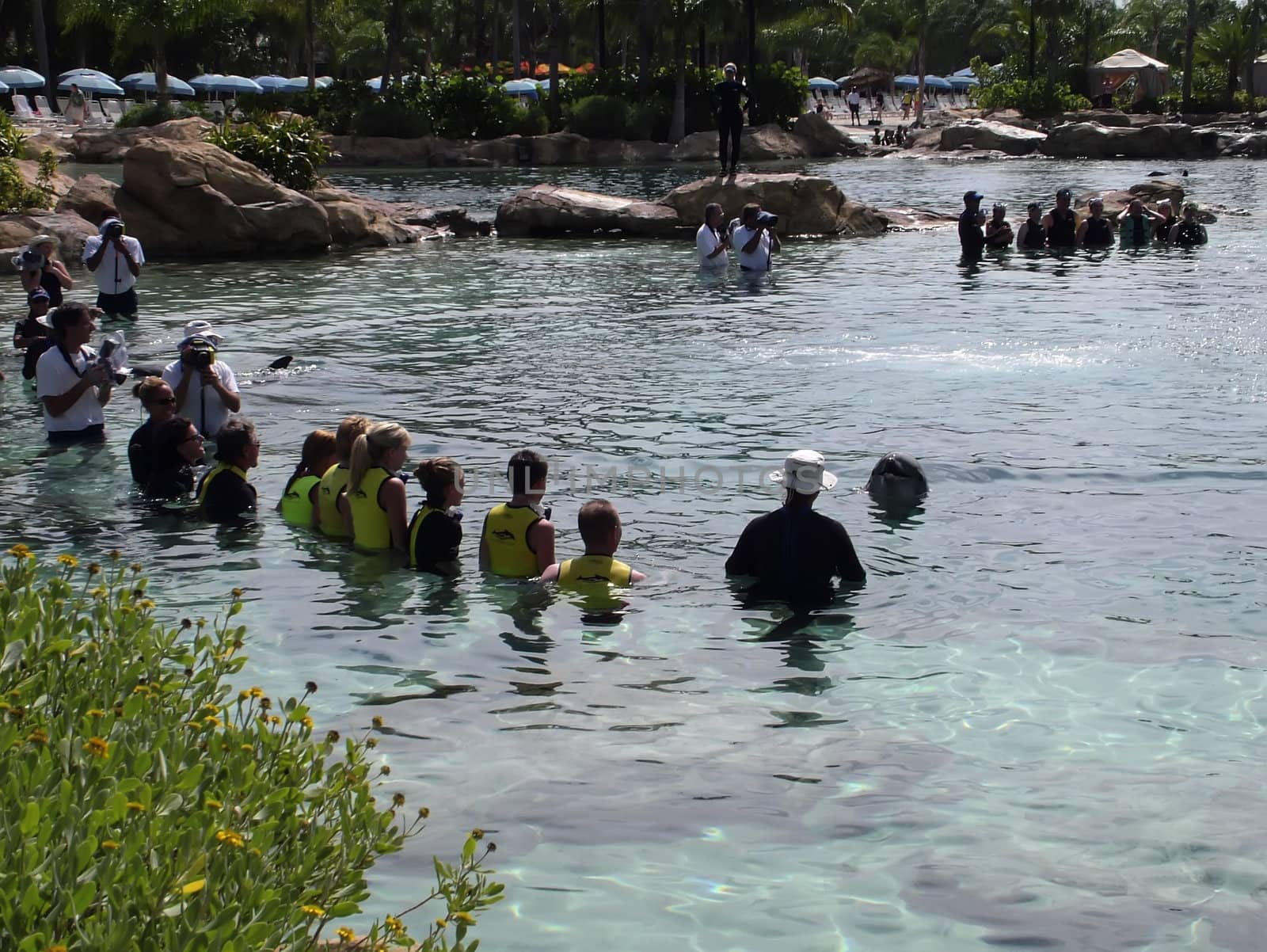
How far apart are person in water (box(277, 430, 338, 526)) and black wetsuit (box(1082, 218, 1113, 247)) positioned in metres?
20.6

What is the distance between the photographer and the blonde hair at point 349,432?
9.30m

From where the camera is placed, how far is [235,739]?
443cm

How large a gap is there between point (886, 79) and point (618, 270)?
268 ft

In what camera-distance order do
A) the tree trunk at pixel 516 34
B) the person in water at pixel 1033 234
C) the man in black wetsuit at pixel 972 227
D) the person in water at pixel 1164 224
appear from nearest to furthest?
the man in black wetsuit at pixel 972 227 → the person in water at pixel 1033 234 → the person in water at pixel 1164 224 → the tree trunk at pixel 516 34

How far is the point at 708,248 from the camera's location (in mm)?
23516

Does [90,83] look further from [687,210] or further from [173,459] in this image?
[173,459]

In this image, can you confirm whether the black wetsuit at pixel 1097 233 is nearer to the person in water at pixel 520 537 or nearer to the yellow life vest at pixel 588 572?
the person in water at pixel 520 537

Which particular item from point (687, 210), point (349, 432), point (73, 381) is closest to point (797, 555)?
point (349, 432)

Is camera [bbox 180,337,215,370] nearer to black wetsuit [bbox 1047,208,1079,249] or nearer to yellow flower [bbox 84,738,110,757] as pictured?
yellow flower [bbox 84,738,110,757]

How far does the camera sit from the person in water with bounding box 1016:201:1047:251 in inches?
1069

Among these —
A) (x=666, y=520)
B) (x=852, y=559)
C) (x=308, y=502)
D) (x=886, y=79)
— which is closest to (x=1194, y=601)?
(x=852, y=559)

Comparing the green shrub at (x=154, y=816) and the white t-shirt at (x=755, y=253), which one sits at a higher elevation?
the white t-shirt at (x=755, y=253)

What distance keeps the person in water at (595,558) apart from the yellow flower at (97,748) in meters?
4.82

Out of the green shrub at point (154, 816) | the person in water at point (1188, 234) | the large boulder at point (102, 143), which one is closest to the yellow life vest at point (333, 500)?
the green shrub at point (154, 816)
